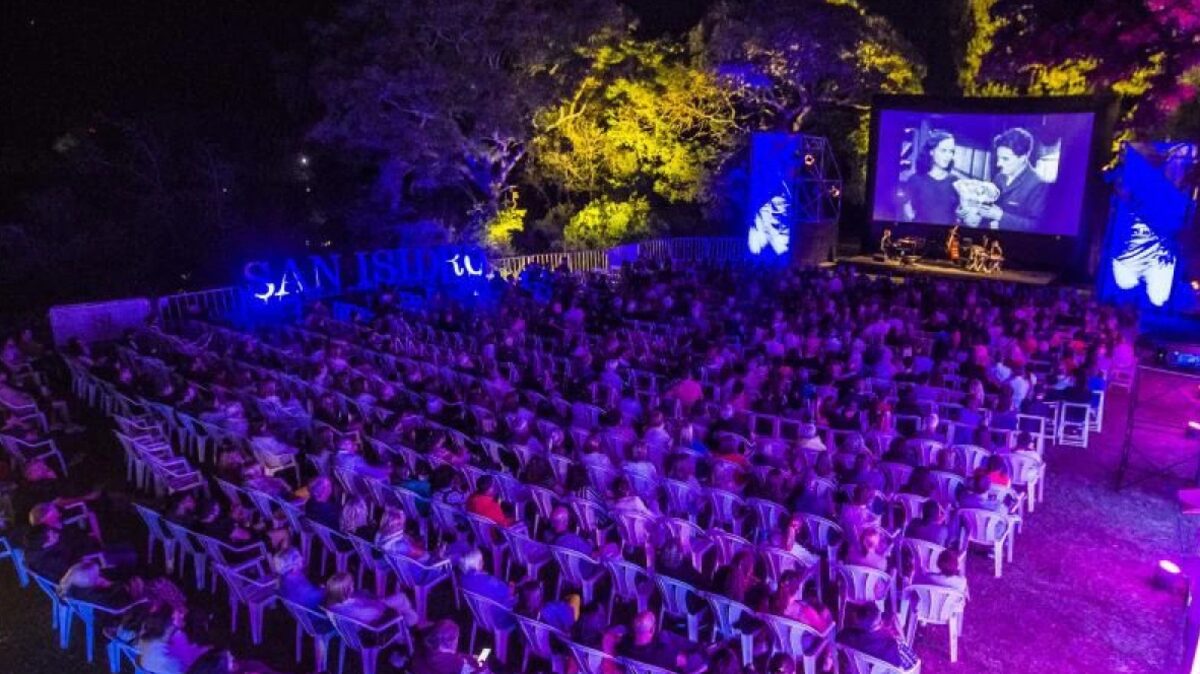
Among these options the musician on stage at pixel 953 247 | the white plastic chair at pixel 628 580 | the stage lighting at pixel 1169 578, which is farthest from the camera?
the musician on stage at pixel 953 247

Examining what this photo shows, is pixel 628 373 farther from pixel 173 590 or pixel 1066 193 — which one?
pixel 1066 193

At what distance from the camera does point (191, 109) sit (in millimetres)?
23641

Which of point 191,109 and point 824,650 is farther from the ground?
point 191,109

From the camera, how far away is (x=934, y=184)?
23.2m

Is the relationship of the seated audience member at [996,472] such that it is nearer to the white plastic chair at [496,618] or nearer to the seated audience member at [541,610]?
the seated audience member at [541,610]

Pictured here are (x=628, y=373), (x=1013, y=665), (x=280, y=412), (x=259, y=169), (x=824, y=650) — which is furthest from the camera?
(x=259, y=169)

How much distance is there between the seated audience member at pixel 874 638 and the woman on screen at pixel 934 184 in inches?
759

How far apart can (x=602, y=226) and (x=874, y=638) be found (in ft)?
62.9

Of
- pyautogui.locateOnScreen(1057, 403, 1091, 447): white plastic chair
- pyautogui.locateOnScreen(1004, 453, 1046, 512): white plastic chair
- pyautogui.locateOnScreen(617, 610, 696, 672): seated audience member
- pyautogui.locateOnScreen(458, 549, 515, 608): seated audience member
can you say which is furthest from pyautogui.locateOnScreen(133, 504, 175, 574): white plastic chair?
pyautogui.locateOnScreen(1057, 403, 1091, 447): white plastic chair

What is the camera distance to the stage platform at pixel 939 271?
21.2m

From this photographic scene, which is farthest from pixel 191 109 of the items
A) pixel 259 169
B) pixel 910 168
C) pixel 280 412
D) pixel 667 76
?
pixel 910 168

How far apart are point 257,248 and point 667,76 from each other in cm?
1200

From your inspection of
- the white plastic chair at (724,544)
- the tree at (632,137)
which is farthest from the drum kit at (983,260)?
the white plastic chair at (724,544)

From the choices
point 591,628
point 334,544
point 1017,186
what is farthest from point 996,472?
point 1017,186
